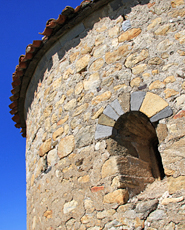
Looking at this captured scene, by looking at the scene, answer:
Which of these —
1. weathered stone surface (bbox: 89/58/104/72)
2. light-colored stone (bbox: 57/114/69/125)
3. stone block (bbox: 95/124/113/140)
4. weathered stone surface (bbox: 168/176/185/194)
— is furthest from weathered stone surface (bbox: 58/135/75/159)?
weathered stone surface (bbox: 168/176/185/194)

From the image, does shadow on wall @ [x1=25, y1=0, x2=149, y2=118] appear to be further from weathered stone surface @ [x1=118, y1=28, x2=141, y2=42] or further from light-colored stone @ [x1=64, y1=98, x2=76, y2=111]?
light-colored stone @ [x1=64, y1=98, x2=76, y2=111]

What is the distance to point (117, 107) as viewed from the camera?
9.11 ft

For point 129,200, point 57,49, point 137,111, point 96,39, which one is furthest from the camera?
point 57,49

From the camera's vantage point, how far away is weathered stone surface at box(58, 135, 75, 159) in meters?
3.05

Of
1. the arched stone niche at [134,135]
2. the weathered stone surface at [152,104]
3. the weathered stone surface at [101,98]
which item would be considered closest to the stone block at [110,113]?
the arched stone niche at [134,135]

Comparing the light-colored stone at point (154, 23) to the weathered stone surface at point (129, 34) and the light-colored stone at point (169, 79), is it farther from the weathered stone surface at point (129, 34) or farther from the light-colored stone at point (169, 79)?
the light-colored stone at point (169, 79)

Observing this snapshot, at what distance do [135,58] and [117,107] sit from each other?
635 millimetres

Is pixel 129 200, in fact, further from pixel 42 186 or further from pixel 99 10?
pixel 99 10

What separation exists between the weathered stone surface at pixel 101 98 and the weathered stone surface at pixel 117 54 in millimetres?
438

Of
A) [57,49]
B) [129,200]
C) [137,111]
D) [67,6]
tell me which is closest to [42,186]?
[129,200]

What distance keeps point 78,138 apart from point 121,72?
3.20 ft

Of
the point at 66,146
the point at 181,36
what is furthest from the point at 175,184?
the point at 181,36

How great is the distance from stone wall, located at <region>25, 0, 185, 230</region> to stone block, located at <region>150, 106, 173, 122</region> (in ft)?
0.03

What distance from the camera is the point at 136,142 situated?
2.88 meters
